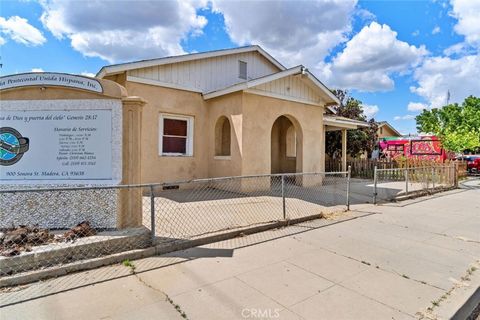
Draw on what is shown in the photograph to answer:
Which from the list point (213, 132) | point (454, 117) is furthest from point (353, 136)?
point (454, 117)

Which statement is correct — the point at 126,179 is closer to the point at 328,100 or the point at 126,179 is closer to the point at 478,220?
the point at 478,220

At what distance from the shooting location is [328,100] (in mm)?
12375

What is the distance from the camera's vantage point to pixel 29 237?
4.07 meters

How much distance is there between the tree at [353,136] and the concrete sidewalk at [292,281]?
13.0 m

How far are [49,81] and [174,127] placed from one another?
236 inches

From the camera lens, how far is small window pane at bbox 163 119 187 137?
10468mm

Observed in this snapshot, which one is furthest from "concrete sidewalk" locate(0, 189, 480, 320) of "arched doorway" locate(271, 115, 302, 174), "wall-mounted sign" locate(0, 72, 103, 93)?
"arched doorway" locate(271, 115, 302, 174)

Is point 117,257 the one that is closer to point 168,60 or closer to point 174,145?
point 174,145

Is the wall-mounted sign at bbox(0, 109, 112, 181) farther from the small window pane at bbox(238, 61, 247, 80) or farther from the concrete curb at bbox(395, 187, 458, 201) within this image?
the concrete curb at bbox(395, 187, 458, 201)

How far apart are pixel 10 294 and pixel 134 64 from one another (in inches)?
298

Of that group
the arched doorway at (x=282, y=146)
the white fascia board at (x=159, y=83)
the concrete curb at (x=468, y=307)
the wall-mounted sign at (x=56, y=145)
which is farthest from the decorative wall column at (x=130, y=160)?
the arched doorway at (x=282, y=146)

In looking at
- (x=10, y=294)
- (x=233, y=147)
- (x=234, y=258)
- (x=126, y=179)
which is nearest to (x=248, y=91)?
(x=233, y=147)

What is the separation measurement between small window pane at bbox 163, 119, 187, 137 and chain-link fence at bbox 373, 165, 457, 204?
24.1 feet

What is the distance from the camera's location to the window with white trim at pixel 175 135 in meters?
10.3
